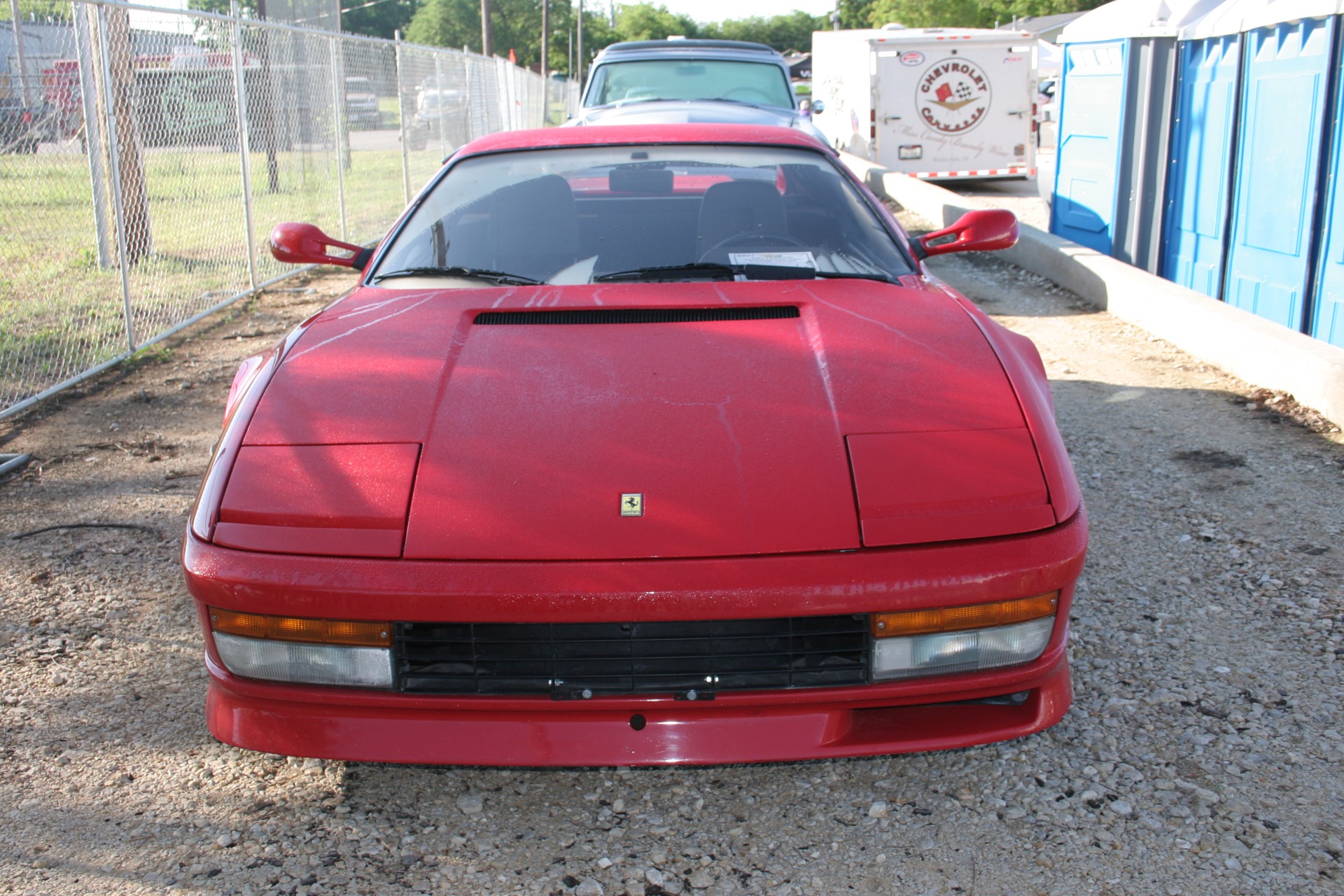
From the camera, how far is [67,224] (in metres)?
6.12

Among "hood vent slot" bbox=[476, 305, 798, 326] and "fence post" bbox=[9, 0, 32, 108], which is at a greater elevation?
"fence post" bbox=[9, 0, 32, 108]

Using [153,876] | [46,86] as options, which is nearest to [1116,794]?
[153,876]

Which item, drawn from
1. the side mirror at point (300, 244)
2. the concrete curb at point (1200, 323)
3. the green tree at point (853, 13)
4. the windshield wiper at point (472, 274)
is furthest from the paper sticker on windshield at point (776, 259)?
the green tree at point (853, 13)

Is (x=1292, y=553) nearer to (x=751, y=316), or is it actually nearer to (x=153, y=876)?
(x=751, y=316)

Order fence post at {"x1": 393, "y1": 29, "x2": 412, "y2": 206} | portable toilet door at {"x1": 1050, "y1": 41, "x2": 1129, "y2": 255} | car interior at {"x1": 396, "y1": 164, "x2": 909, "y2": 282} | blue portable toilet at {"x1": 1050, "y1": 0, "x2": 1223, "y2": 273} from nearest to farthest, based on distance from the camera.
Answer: car interior at {"x1": 396, "y1": 164, "x2": 909, "y2": 282} < blue portable toilet at {"x1": 1050, "y1": 0, "x2": 1223, "y2": 273} < portable toilet door at {"x1": 1050, "y1": 41, "x2": 1129, "y2": 255} < fence post at {"x1": 393, "y1": 29, "x2": 412, "y2": 206}

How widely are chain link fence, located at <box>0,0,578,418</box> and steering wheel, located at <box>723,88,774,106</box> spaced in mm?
3540

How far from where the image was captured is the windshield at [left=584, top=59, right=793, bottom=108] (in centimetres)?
900

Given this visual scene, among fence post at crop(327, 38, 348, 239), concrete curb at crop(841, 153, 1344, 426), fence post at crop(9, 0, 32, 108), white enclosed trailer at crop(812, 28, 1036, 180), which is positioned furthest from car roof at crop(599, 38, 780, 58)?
fence post at crop(9, 0, 32, 108)

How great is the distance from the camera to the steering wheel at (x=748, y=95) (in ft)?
29.4

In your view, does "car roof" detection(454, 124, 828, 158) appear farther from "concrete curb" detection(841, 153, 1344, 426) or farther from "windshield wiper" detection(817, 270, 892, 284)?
"concrete curb" detection(841, 153, 1344, 426)

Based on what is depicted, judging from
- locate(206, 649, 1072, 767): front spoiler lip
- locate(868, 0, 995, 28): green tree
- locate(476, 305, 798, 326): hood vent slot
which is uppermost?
locate(868, 0, 995, 28): green tree

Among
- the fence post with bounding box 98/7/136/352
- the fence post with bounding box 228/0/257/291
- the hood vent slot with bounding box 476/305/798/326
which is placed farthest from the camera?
the fence post with bounding box 228/0/257/291

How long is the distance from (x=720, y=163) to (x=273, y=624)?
2.05 metres

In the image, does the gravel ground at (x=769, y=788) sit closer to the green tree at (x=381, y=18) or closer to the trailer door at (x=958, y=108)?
the trailer door at (x=958, y=108)
